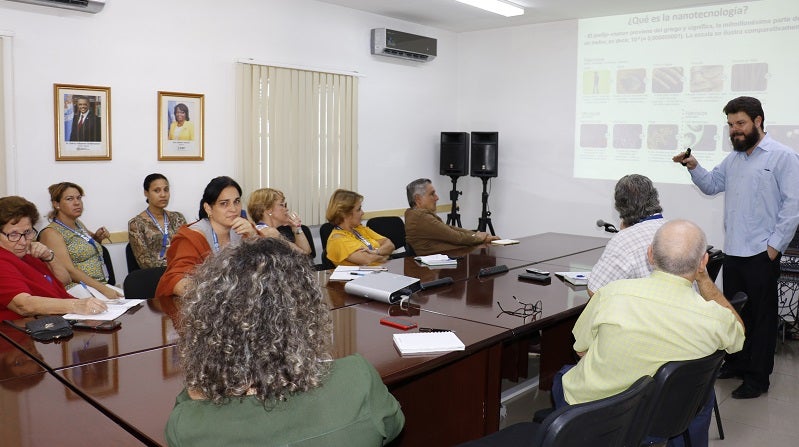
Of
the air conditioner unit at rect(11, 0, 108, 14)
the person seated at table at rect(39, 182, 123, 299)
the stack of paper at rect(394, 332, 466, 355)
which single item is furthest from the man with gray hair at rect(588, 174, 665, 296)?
the air conditioner unit at rect(11, 0, 108, 14)

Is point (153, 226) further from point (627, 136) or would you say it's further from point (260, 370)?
point (627, 136)

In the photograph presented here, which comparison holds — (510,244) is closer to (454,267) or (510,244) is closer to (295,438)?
(454,267)

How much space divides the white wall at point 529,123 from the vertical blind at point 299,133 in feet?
6.00

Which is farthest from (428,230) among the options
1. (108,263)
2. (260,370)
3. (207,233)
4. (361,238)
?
(260,370)

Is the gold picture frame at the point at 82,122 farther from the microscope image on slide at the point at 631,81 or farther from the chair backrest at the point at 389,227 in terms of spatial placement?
the microscope image on slide at the point at 631,81

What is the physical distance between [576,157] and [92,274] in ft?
16.4

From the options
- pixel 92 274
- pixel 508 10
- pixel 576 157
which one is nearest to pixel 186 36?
pixel 92 274

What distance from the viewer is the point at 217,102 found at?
5.84m

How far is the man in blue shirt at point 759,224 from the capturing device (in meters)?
4.11

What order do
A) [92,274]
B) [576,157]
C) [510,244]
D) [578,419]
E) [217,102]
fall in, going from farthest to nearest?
[576,157]
[217,102]
[510,244]
[92,274]
[578,419]

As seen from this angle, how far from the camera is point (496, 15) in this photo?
7039 millimetres

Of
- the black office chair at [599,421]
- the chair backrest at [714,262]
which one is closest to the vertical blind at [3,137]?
the black office chair at [599,421]

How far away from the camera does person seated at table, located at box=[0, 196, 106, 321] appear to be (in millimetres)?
2861

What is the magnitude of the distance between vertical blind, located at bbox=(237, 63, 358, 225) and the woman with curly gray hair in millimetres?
4691
